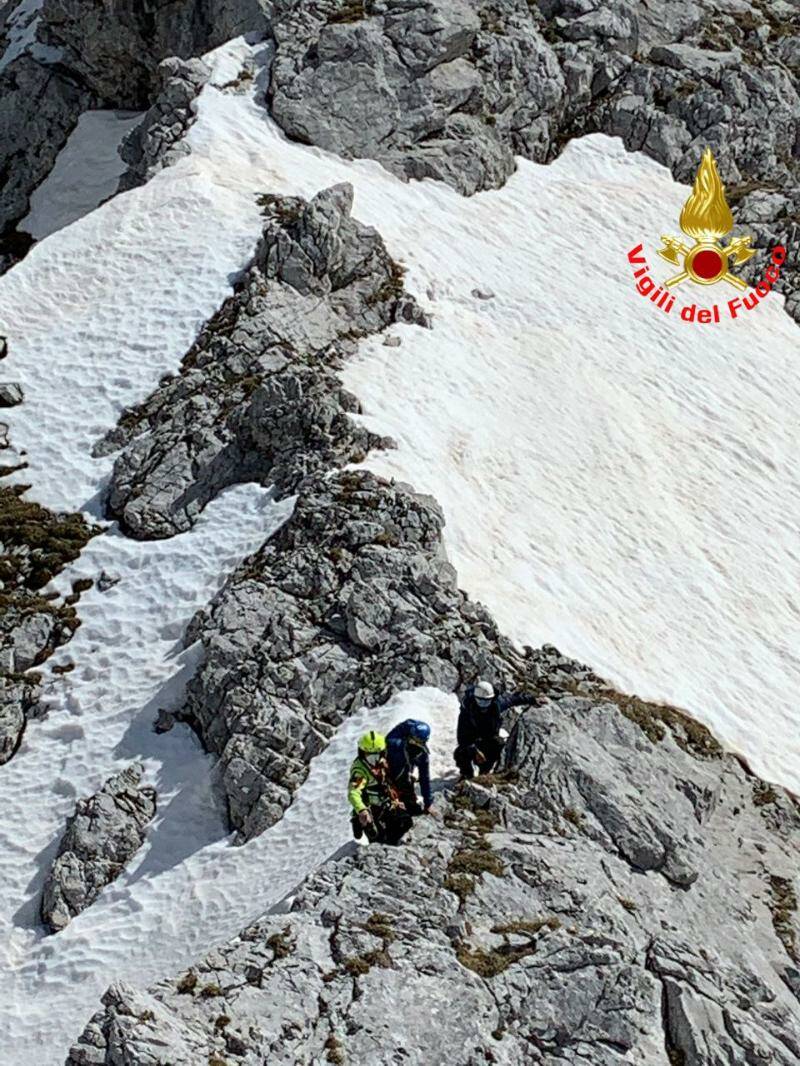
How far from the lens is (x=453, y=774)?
87.0 feet

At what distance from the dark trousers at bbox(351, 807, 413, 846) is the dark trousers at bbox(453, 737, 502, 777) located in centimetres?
228

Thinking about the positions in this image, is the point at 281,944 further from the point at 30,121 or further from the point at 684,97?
the point at 30,121

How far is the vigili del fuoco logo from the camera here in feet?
162

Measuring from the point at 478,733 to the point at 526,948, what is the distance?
4704mm

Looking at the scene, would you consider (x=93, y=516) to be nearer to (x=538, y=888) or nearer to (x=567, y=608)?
(x=567, y=608)

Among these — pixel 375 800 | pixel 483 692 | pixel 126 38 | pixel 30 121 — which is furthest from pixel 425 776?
pixel 126 38

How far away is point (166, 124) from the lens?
4738 centimetres

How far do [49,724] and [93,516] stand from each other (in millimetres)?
6288

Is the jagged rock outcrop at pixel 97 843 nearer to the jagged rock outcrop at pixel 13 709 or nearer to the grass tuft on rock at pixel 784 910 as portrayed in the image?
the jagged rock outcrop at pixel 13 709

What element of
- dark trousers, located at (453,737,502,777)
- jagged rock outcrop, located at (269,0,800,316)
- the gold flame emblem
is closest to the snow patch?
jagged rock outcrop, located at (269,0,800,316)

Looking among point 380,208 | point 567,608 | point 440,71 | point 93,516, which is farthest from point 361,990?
point 440,71

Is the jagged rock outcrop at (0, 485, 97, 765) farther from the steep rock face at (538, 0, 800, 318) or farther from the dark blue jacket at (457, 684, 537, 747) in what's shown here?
the steep rock face at (538, 0, 800, 318)

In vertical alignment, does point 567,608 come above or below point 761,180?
below

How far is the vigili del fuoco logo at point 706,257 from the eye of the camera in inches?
1944
